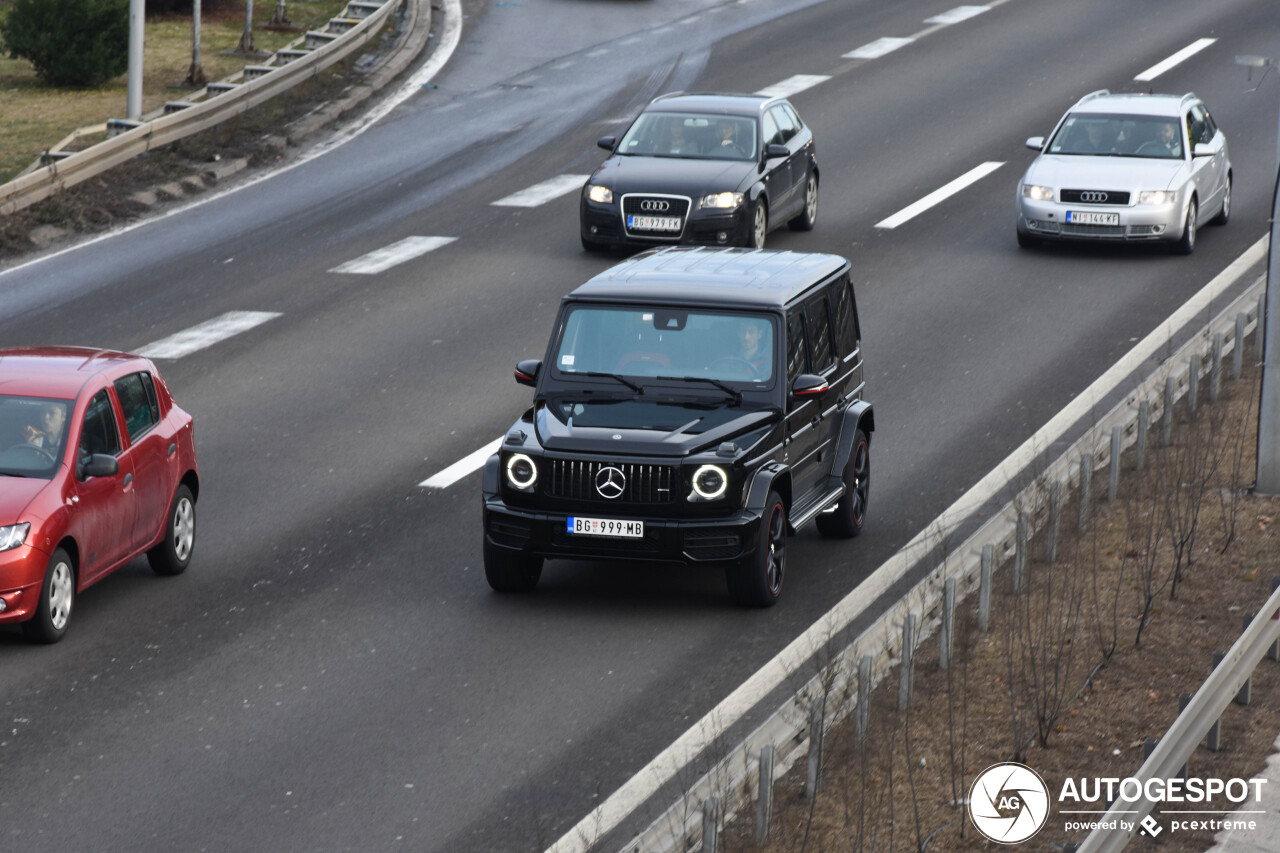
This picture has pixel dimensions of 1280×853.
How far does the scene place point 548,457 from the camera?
37.4 feet

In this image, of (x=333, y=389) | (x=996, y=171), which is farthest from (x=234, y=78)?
(x=333, y=389)

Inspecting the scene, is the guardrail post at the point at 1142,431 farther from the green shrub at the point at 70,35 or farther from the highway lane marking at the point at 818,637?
the green shrub at the point at 70,35

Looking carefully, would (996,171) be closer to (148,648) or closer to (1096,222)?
(1096,222)

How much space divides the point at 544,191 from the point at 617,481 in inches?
601

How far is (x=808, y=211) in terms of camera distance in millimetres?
24203

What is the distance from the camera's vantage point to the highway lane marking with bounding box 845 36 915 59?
35875 mm

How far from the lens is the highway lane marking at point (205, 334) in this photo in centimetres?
1866

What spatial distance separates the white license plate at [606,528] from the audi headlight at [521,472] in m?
0.33

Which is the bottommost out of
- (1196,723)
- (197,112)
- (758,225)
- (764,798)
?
(764,798)

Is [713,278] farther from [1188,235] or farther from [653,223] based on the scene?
[1188,235]

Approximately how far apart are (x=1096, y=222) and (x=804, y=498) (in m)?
11.0

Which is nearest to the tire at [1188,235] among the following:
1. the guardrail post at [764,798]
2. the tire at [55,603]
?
the tire at [55,603]

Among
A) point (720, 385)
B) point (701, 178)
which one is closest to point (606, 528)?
point (720, 385)

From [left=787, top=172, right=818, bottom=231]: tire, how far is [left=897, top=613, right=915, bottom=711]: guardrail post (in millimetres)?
14785
